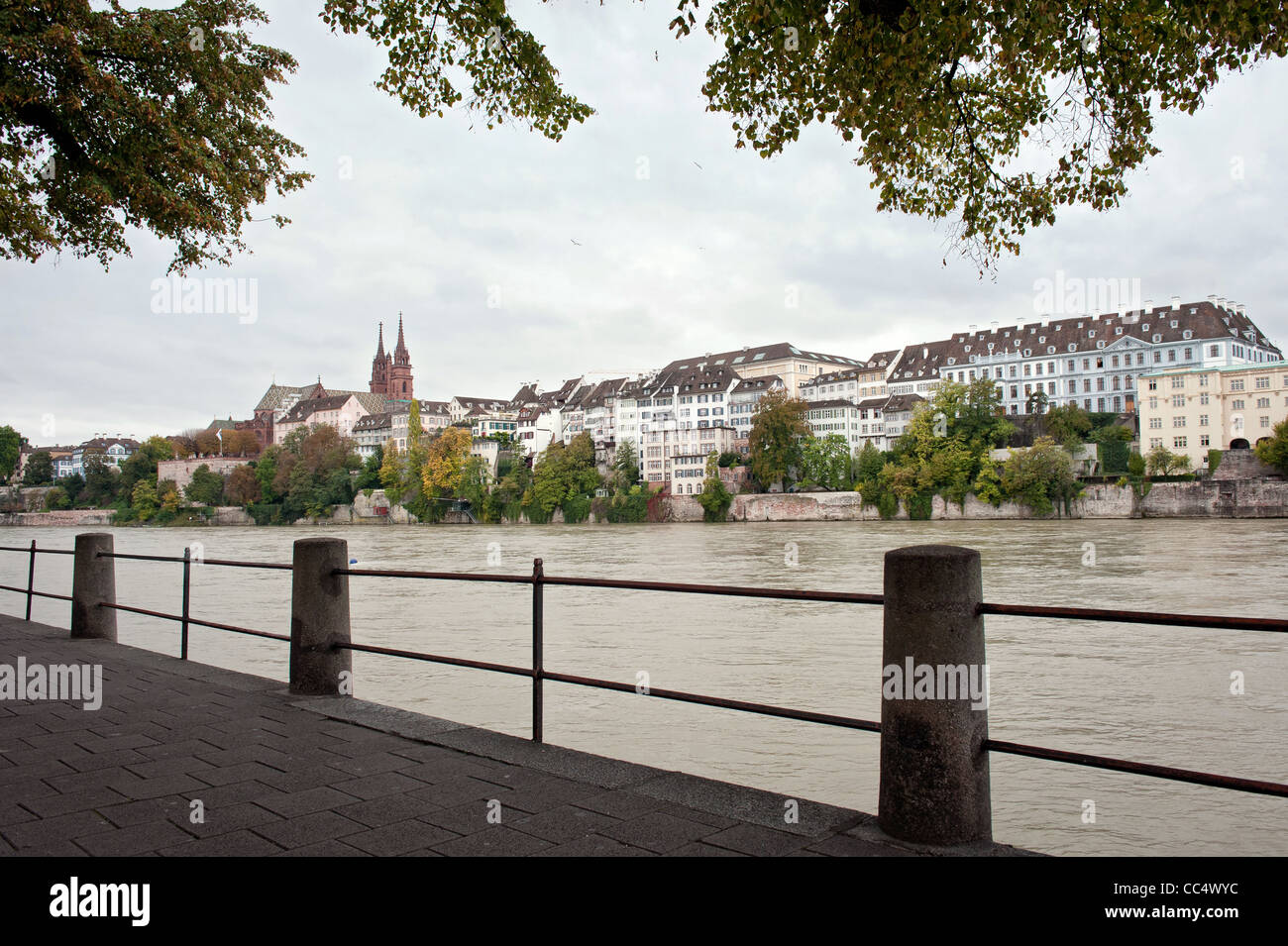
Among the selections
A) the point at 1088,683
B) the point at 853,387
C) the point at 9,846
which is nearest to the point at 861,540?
the point at 1088,683

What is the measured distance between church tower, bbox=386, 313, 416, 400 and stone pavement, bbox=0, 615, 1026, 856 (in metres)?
165

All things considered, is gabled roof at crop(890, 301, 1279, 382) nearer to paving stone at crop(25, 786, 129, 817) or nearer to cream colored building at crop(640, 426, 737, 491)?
cream colored building at crop(640, 426, 737, 491)

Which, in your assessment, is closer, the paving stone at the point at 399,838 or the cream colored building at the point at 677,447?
the paving stone at the point at 399,838

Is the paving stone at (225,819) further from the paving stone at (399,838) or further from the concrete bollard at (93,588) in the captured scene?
the concrete bollard at (93,588)

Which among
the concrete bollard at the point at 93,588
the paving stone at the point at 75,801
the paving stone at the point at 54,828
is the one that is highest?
the concrete bollard at the point at 93,588

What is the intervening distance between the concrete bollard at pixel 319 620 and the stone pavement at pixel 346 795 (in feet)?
0.87

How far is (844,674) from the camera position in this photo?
45.0 feet

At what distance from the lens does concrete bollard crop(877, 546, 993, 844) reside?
3354mm

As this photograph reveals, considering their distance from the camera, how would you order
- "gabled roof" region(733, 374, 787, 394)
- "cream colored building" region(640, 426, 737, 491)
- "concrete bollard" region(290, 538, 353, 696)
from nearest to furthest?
"concrete bollard" region(290, 538, 353, 696) → "cream colored building" region(640, 426, 737, 491) → "gabled roof" region(733, 374, 787, 394)

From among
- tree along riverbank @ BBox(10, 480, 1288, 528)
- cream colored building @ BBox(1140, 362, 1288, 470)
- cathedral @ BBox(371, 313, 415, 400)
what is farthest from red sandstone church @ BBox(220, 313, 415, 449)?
cream colored building @ BBox(1140, 362, 1288, 470)

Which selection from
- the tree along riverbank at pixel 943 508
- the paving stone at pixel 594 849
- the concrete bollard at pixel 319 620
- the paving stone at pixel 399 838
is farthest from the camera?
the tree along riverbank at pixel 943 508

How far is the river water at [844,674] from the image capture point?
829 cm

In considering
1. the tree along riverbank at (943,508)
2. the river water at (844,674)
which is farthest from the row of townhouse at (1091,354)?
the river water at (844,674)
